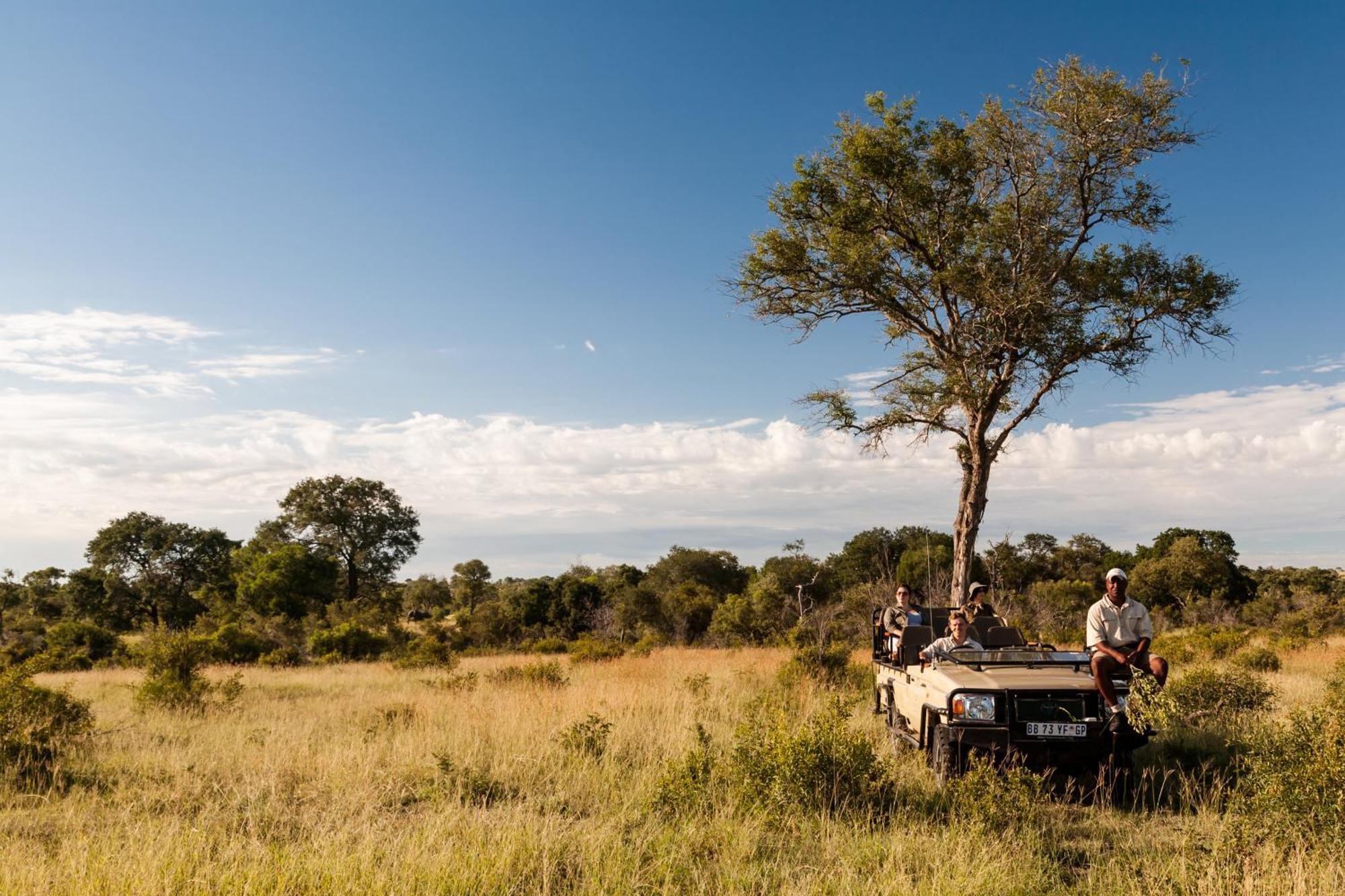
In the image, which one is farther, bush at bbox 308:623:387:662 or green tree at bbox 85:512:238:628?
green tree at bbox 85:512:238:628

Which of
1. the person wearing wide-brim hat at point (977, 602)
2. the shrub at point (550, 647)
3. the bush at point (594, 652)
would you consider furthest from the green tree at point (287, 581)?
the person wearing wide-brim hat at point (977, 602)

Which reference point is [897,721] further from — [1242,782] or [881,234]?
[881,234]

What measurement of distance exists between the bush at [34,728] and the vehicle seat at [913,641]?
8.64 metres

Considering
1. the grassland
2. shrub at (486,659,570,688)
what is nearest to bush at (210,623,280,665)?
shrub at (486,659,570,688)

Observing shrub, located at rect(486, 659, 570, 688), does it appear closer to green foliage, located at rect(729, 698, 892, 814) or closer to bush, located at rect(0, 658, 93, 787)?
bush, located at rect(0, 658, 93, 787)

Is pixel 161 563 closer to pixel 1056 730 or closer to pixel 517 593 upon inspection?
pixel 517 593

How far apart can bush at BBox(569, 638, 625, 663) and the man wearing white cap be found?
1549cm

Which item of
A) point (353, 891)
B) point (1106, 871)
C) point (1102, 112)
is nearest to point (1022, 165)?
point (1102, 112)

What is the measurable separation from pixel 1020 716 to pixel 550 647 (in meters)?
23.5

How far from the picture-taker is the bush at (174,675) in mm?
13828

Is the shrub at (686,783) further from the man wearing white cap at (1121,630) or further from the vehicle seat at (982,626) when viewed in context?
the vehicle seat at (982,626)

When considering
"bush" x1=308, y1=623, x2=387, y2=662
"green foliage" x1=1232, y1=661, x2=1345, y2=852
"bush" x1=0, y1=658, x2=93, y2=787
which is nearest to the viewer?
"green foliage" x1=1232, y1=661, x2=1345, y2=852

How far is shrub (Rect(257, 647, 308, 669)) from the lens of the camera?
24.9 metres

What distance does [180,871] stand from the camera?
502cm
